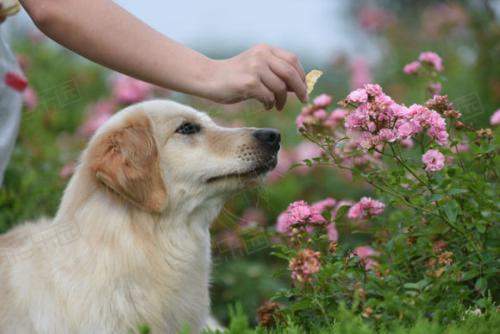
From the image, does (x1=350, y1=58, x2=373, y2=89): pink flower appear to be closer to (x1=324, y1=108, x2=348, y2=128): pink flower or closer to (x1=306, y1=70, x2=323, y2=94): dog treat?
(x1=324, y1=108, x2=348, y2=128): pink flower

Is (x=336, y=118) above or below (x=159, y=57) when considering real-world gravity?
below

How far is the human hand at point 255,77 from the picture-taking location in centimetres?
277

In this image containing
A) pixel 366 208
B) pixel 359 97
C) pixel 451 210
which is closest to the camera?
pixel 359 97

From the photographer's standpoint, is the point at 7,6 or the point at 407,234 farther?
the point at 7,6

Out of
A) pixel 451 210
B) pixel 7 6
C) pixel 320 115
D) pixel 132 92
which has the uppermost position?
pixel 7 6

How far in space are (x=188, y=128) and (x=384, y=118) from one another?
0.95 meters

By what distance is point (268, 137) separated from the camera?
3395mm

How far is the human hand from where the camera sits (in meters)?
2.77

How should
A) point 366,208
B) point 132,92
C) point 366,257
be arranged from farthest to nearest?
point 132,92 → point 366,257 → point 366,208

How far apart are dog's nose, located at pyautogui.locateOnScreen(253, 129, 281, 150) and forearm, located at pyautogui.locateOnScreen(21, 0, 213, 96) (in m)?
0.63

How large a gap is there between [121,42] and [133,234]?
0.87 m

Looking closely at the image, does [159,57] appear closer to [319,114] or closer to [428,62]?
[319,114]

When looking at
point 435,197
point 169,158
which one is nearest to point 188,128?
point 169,158

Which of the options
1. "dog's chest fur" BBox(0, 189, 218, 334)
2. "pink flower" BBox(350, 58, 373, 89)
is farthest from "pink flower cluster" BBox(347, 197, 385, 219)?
"pink flower" BBox(350, 58, 373, 89)
